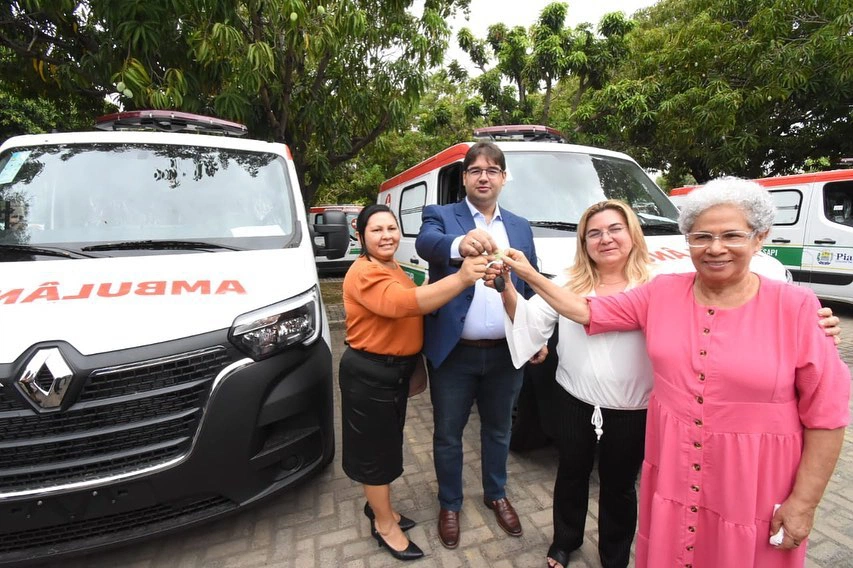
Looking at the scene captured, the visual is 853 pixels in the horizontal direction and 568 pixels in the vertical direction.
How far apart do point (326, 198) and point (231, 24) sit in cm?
1483

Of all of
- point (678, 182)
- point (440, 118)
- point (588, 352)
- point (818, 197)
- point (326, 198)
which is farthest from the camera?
point (326, 198)

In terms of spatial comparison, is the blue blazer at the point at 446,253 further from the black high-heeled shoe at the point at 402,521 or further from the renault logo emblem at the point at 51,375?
the renault logo emblem at the point at 51,375

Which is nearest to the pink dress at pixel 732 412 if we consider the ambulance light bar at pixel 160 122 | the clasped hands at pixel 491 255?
the clasped hands at pixel 491 255

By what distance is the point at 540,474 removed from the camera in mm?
2889

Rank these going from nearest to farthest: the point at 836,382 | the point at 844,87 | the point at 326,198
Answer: the point at 836,382, the point at 844,87, the point at 326,198

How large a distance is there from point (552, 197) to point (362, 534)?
2.53 metres

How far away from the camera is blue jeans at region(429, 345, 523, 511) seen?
2.17 metres

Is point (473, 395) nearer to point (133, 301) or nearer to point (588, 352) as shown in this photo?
point (588, 352)

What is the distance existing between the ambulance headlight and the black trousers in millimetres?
1232

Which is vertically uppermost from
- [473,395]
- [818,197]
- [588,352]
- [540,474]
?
[818,197]

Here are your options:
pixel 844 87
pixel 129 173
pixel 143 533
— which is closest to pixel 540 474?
pixel 143 533

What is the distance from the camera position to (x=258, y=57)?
15.5 feet

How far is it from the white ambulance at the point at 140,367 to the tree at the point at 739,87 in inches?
306

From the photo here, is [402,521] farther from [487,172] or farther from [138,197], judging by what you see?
[138,197]
